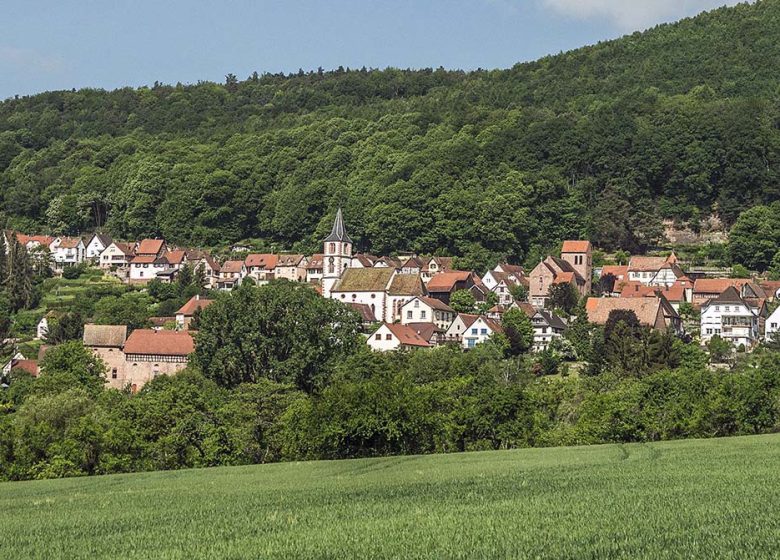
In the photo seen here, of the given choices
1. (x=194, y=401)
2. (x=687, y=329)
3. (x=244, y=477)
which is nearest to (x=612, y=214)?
(x=687, y=329)

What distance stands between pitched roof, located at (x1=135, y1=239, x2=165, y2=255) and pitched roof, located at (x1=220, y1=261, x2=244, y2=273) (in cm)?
888

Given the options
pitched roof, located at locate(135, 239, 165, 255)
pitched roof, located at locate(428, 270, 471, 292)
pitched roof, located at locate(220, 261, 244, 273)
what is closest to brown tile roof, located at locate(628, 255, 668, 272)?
pitched roof, located at locate(428, 270, 471, 292)

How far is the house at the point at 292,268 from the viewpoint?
137 m

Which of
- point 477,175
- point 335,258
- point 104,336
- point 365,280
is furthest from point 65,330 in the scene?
point 477,175

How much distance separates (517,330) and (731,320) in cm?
1898

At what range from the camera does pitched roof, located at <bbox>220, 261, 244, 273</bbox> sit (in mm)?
138375

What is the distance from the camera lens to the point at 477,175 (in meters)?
152

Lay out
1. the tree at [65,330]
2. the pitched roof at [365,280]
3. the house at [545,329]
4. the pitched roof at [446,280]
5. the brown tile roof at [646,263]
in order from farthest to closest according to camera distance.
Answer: the brown tile roof at [646,263] → the pitched roof at [446,280] → the pitched roof at [365,280] → the tree at [65,330] → the house at [545,329]

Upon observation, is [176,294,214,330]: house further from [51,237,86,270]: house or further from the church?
[51,237,86,270]: house

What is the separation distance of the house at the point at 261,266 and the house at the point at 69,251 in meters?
23.6

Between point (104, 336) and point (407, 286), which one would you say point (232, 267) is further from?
point (104, 336)

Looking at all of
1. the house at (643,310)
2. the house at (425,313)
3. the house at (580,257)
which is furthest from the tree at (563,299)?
the house at (580,257)

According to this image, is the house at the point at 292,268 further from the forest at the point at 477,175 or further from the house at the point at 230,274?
the forest at the point at 477,175

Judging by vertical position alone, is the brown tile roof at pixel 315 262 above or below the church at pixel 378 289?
above
